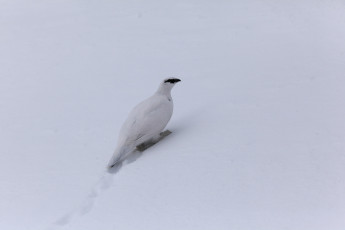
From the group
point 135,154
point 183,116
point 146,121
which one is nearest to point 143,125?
point 146,121

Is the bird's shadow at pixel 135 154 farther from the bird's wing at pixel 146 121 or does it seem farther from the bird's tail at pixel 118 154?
the bird's wing at pixel 146 121

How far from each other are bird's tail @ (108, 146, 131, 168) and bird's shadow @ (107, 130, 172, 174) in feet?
0.20

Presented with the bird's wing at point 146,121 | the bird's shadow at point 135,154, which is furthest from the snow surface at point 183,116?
the bird's wing at point 146,121

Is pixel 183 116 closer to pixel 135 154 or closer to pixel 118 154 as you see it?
pixel 135 154

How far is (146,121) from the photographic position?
4.63 metres

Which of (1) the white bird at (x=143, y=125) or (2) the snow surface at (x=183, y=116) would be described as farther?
(1) the white bird at (x=143, y=125)

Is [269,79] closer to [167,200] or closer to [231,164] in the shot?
[231,164]

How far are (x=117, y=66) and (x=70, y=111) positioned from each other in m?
1.70

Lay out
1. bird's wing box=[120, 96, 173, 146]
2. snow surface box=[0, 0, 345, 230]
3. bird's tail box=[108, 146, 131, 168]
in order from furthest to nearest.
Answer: bird's wing box=[120, 96, 173, 146], bird's tail box=[108, 146, 131, 168], snow surface box=[0, 0, 345, 230]

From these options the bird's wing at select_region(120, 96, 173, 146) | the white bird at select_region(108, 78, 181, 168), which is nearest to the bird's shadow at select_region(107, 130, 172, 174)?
the white bird at select_region(108, 78, 181, 168)

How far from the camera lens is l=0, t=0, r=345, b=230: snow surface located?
3.73 meters

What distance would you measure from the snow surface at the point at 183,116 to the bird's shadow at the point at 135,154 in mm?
57

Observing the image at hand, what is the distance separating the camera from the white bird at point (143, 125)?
4.53 metres

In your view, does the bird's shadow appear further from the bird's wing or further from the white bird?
the bird's wing
